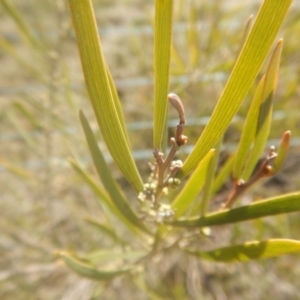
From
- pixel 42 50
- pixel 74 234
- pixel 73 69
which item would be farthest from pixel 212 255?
pixel 73 69

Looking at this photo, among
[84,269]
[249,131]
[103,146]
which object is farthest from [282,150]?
[103,146]

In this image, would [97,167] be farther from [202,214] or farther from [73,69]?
[73,69]

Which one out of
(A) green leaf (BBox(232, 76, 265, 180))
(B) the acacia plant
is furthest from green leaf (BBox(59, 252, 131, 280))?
(A) green leaf (BBox(232, 76, 265, 180))

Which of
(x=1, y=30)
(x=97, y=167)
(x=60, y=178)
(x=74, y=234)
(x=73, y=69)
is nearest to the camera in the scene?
(x=97, y=167)

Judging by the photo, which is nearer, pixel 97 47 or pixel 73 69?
pixel 97 47

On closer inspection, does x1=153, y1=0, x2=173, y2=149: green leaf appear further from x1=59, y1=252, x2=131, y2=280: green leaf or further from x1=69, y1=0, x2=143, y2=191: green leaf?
x1=59, y1=252, x2=131, y2=280: green leaf

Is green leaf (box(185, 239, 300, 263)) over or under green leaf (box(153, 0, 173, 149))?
under

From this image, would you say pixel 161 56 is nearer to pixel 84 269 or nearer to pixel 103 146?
A: pixel 84 269

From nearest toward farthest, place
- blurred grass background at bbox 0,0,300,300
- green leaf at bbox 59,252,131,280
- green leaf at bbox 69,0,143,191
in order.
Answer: green leaf at bbox 69,0,143,191, green leaf at bbox 59,252,131,280, blurred grass background at bbox 0,0,300,300
